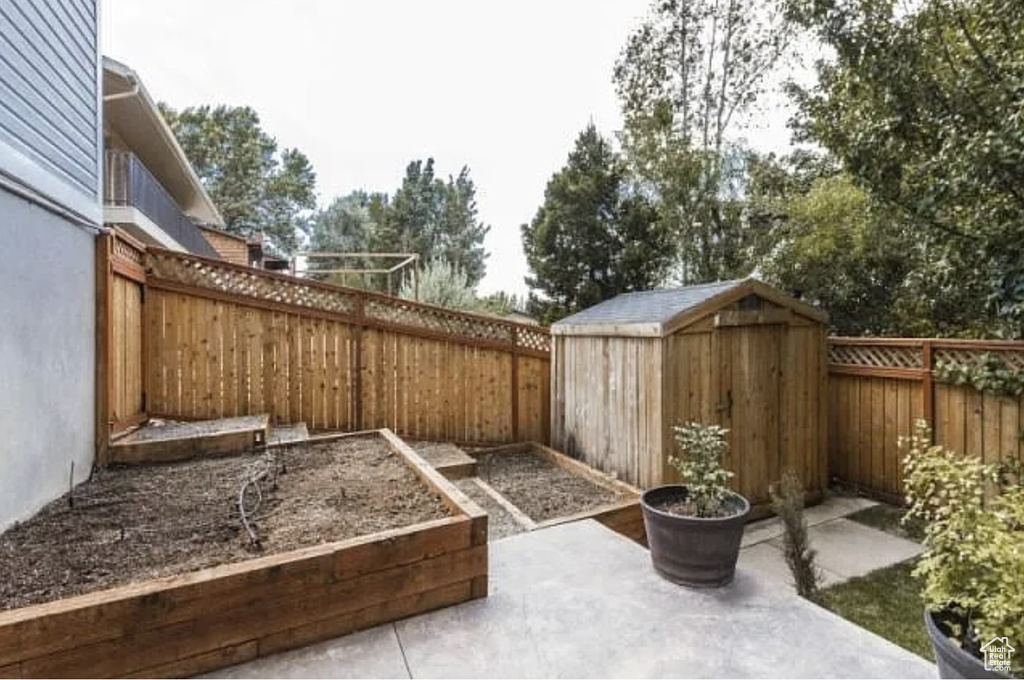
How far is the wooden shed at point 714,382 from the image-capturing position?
4418mm

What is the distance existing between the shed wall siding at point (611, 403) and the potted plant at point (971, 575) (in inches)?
98.4

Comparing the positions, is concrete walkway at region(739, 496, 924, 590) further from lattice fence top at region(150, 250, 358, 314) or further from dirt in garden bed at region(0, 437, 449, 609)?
lattice fence top at region(150, 250, 358, 314)

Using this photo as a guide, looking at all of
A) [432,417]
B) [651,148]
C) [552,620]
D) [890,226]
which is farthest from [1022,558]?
[651,148]

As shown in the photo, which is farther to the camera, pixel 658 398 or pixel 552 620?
pixel 658 398

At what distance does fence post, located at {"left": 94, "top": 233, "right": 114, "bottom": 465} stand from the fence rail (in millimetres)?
1128

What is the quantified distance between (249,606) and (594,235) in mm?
9966

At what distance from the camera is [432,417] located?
19.3 feet

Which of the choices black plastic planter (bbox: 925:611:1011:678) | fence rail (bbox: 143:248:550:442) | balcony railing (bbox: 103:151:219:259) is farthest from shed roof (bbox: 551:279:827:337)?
balcony railing (bbox: 103:151:219:259)

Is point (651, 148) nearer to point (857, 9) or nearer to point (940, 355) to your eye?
point (857, 9)

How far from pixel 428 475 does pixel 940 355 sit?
187 inches

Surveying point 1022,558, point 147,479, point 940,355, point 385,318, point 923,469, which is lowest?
point 147,479

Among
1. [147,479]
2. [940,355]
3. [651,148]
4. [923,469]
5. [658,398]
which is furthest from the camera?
[651,148]

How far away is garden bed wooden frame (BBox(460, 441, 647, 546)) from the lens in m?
3.93

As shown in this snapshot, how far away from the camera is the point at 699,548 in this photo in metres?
2.65
